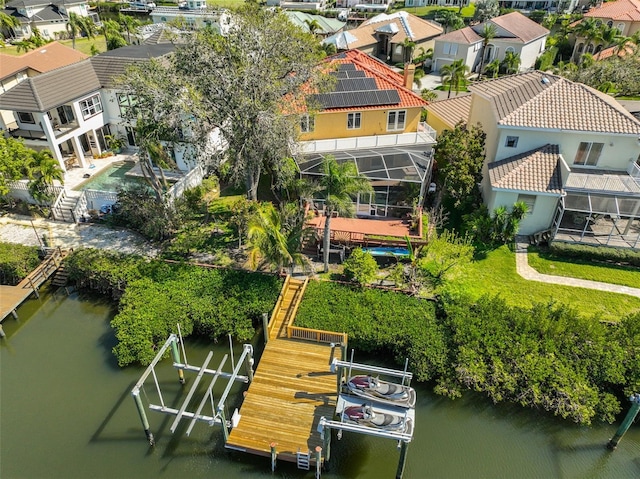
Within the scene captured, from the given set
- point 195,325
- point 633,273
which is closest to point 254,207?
point 195,325

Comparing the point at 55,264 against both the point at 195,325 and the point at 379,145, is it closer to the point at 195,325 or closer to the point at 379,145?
the point at 195,325

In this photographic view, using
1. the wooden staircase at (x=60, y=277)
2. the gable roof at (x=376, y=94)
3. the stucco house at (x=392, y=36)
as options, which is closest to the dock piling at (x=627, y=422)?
the gable roof at (x=376, y=94)

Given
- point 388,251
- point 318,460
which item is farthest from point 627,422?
point 388,251

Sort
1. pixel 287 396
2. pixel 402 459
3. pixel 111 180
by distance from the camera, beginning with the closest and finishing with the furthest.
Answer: pixel 402 459 < pixel 287 396 < pixel 111 180

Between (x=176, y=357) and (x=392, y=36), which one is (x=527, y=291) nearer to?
(x=176, y=357)

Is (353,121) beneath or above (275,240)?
above

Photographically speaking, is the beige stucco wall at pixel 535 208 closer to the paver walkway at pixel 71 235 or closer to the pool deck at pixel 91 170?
the paver walkway at pixel 71 235
